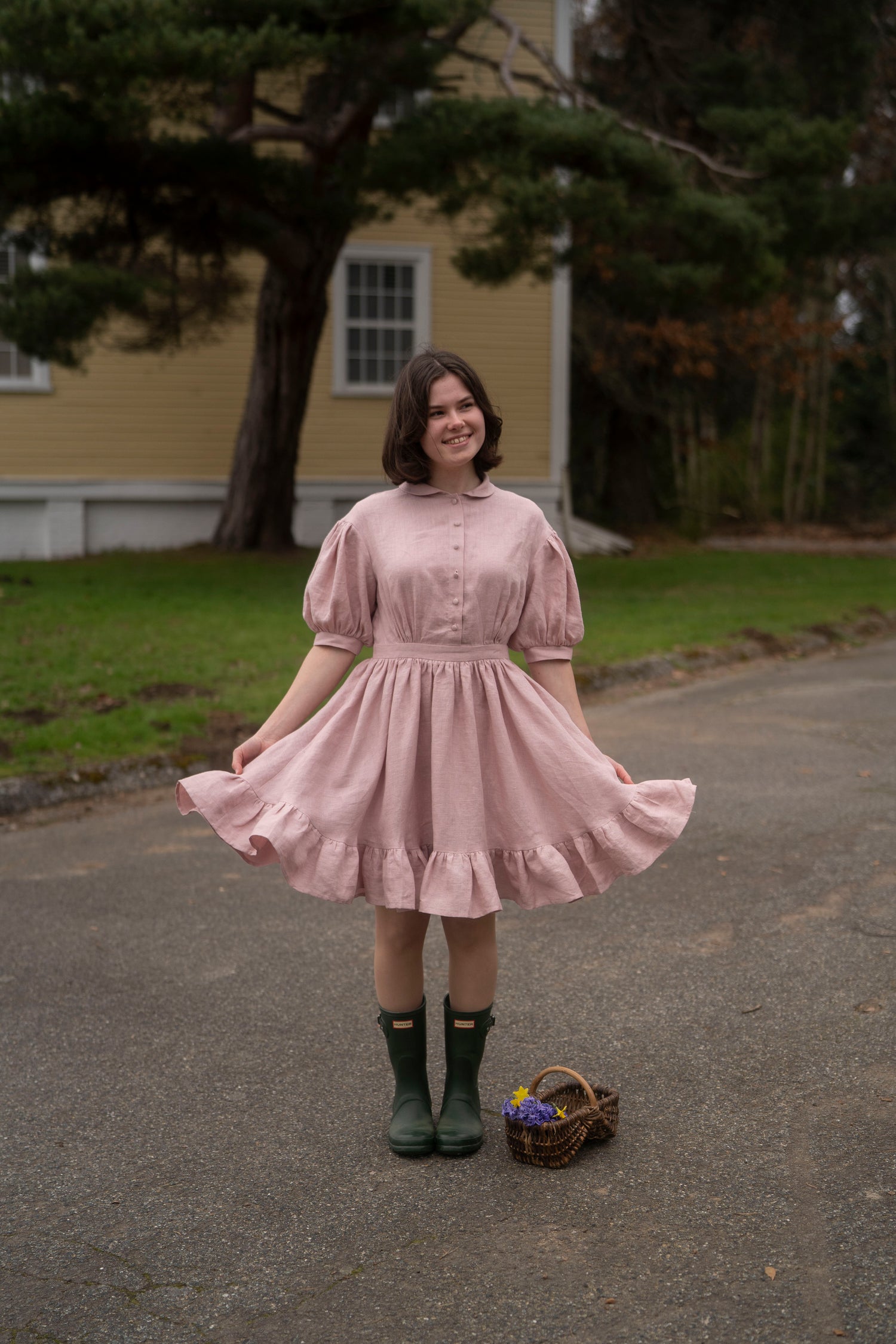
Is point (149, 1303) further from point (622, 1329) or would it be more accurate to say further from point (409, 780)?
point (409, 780)

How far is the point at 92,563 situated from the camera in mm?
17672

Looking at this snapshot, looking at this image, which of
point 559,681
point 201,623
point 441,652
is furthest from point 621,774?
point 201,623

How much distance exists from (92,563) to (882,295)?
18213mm

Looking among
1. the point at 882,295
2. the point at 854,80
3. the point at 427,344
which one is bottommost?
the point at 427,344

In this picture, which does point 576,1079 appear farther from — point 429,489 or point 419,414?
point 419,414

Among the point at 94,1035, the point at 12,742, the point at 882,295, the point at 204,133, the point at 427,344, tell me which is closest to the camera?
the point at 427,344

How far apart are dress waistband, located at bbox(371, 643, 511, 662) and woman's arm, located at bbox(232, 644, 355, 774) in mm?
132

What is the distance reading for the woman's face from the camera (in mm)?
3361

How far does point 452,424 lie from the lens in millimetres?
3355

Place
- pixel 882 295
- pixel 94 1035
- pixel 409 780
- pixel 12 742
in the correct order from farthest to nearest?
pixel 882 295
pixel 12 742
pixel 94 1035
pixel 409 780

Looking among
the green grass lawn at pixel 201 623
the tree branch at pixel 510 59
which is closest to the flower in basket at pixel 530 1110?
the green grass lawn at pixel 201 623

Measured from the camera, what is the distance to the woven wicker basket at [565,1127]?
10.9ft

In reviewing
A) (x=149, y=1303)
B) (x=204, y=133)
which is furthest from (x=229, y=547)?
(x=149, y=1303)

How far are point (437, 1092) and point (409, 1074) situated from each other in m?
0.31
